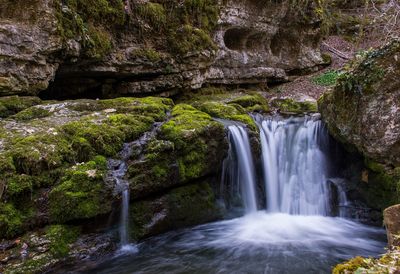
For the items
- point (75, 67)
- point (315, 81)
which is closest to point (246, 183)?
point (75, 67)

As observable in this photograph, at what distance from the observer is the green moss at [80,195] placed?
5035 mm

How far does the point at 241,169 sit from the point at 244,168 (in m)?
0.07

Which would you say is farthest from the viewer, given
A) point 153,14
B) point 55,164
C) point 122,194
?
point 153,14

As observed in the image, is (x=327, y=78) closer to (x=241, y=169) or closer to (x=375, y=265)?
(x=241, y=169)

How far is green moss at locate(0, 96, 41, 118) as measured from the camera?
669 cm

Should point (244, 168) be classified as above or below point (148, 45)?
below

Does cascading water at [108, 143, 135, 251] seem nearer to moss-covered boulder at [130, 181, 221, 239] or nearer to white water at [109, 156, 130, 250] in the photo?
Result: white water at [109, 156, 130, 250]

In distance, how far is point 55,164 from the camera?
527 cm

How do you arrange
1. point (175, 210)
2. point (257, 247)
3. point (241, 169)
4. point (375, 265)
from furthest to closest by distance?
point (241, 169), point (175, 210), point (257, 247), point (375, 265)

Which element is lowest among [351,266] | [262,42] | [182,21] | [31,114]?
[351,266]

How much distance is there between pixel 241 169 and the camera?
789cm

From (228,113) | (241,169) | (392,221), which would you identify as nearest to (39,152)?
(241,169)

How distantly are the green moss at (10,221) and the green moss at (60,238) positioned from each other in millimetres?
388

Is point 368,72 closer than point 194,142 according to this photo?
No
